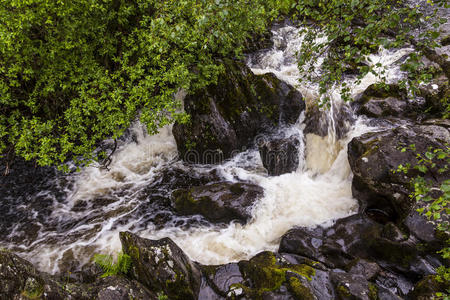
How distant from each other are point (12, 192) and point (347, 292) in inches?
459

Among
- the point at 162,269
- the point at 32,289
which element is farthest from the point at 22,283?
the point at 162,269

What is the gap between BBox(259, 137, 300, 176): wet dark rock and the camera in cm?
1043

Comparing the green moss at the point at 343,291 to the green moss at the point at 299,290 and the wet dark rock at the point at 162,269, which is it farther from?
the wet dark rock at the point at 162,269

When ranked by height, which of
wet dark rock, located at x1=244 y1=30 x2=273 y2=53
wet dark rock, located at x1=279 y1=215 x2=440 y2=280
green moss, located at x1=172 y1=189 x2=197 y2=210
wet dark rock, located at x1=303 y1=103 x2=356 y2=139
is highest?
wet dark rock, located at x1=244 y1=30 x2=273 y2=53

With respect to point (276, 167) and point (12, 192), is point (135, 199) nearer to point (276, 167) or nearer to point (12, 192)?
point (12, 192)

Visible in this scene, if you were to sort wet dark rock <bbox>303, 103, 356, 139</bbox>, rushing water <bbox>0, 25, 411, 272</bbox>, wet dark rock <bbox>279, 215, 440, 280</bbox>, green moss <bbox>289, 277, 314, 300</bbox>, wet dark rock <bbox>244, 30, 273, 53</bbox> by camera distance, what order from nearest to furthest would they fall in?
1. green moss <bbox>289, 277, 314, 300</bbox>
2. wet dark rock <bbox>279, 215, 440, 280</bbox>
3. rushing water <bbox>0, 25, 411, 272</bbox>
4. wet dark rock <bbox>303, 103, 356, 139</bbox>
5. wet dark rock <bbox>244, 30, 273, 53</bbox>

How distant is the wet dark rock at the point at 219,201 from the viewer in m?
8.59

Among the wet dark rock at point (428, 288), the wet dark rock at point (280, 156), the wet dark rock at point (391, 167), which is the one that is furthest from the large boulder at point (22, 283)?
the wet dark rock at point (391, 167)

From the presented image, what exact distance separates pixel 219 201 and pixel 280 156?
3.39 metres

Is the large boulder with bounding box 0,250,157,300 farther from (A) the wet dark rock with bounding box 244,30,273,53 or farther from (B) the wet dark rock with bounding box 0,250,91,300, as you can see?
(A) the wet dark rock with bounding box 244,30,273,53

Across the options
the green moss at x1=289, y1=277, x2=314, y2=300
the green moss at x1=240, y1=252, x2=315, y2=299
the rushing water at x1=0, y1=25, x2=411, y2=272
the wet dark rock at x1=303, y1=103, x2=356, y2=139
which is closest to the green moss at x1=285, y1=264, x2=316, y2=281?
the green moss at x1=240, y1=252, x2=315, y2=299

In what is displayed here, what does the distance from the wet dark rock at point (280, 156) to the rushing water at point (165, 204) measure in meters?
0.29

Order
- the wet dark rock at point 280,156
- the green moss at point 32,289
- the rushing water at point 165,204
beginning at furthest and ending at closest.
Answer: the wet dark rock at point 280,156, the rushing water at point 165,204, the green moss at point 32,289

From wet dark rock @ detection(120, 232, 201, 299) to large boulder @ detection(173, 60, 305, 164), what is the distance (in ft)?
17.2
